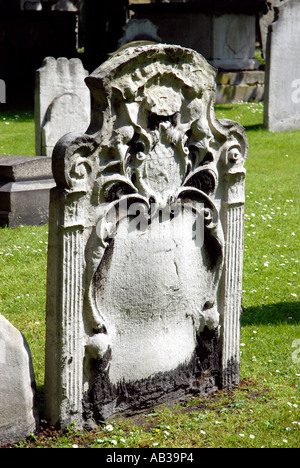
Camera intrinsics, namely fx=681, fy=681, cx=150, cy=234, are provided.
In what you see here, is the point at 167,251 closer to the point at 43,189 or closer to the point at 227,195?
the point at 227,195

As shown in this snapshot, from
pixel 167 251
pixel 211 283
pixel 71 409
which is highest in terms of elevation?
pixel 167 251

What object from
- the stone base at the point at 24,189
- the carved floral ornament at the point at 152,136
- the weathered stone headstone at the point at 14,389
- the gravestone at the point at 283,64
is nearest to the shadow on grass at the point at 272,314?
the carved floral ornament at the point at 152,136

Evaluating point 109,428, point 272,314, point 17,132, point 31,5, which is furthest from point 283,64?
point 31,5

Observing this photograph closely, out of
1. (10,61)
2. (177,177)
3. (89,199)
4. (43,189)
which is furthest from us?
(10,61)

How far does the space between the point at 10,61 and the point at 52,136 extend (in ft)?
28.7

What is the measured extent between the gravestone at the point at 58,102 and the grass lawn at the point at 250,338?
6.81 ft

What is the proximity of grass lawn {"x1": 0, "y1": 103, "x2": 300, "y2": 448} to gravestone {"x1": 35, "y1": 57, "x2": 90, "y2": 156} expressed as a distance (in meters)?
2.08

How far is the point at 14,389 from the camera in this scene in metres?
3.58

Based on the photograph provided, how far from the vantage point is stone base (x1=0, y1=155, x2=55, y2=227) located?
7.31 metres

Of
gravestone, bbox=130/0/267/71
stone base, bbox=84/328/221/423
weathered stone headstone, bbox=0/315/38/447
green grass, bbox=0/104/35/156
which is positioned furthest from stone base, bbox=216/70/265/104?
weathered stone headstone, bbox=0/315/38/447

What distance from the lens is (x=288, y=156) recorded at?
10797mm

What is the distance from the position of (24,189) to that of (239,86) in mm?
7926

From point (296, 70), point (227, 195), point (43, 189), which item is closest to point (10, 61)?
point (296, 70)

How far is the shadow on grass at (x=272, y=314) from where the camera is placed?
18.0ft
